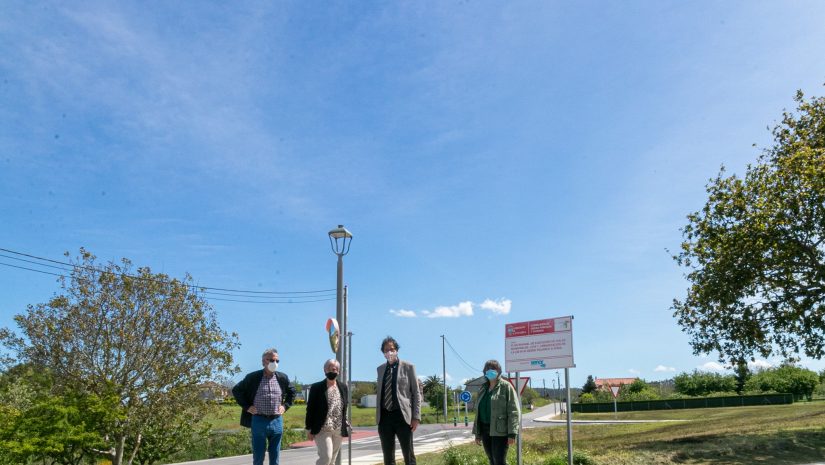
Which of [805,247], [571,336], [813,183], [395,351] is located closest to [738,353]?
[805,247]

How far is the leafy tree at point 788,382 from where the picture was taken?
195 feet

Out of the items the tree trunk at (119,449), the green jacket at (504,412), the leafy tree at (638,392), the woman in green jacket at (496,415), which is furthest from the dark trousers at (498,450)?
the leafy tree at (638,392)

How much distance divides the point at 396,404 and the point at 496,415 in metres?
1.39

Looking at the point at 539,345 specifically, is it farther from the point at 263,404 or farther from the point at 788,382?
the point at 788,382

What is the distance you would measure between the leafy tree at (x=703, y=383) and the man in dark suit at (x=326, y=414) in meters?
68.9

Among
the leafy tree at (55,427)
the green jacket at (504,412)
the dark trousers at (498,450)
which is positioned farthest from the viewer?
the leafy tree at (55,427)

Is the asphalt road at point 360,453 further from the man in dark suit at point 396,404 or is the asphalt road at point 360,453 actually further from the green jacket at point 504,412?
the man in dark suit at point 396,404

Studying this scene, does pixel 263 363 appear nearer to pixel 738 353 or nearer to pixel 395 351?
pixel 395 351

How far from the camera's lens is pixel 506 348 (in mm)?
10992

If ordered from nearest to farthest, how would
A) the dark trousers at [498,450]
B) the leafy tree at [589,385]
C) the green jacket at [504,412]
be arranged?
the green jacket at [504,412] → the dark trousers at [498,450] → the leafy tree at [589,385]

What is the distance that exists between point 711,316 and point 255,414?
1661cm

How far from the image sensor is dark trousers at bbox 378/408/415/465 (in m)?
7.16

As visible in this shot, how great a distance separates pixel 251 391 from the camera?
7.63 m

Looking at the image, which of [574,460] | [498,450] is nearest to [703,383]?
[574,460]
